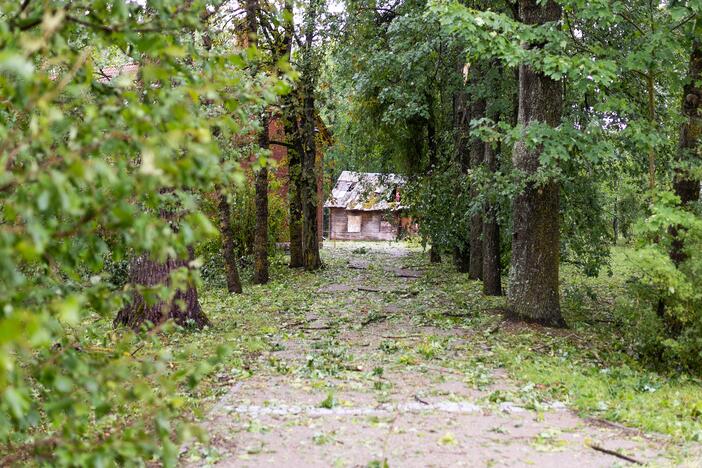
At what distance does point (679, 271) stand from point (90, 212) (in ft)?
23.0

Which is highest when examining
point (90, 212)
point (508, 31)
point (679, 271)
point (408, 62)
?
point (408, 62)

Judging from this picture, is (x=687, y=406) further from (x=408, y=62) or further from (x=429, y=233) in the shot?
(x=429, y=233)

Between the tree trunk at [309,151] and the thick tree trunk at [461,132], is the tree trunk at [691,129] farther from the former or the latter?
the tree trunk at [309,151]

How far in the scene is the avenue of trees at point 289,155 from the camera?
2545mm

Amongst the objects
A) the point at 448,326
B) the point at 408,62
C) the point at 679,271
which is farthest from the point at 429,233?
the point at 679,271

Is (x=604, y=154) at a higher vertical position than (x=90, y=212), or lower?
higher

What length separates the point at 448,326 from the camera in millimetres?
11789

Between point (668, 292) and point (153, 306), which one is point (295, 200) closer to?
point (153, 306)

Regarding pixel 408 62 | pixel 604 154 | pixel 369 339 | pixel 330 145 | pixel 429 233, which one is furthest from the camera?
pixel 330 145

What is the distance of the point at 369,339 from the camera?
1064cm

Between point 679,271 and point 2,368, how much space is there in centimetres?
749

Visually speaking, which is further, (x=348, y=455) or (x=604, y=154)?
(x=604, y=154)

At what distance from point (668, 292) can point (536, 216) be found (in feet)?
11.9

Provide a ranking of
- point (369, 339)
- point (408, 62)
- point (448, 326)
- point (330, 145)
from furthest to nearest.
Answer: point (330, 145) → point (408, 62) → point (448, 326) → point (369, 339)
